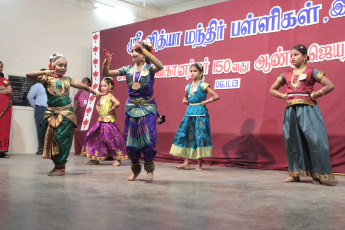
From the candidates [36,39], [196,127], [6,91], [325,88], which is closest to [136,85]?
[196,127]

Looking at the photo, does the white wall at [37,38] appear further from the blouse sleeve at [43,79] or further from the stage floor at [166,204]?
the stage floor at [166,204]

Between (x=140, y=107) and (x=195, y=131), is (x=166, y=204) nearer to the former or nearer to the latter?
(x=140, y=107)

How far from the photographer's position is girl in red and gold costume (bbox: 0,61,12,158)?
679 centimetres

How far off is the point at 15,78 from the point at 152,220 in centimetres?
639

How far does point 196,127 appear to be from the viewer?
5.19 meters

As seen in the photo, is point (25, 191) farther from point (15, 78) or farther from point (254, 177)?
point (15, 78)

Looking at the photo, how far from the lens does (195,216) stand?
2.22m

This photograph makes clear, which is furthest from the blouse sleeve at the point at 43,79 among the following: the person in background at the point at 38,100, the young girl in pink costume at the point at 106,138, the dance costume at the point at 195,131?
the person in background at the point at 38,100

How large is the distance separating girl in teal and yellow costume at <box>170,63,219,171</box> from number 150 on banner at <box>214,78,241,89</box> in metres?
0.87

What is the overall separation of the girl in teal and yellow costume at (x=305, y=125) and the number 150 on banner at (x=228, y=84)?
1.98 meters

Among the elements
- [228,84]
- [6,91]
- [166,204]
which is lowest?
[166,204]

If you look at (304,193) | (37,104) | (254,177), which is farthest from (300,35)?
(37,104)

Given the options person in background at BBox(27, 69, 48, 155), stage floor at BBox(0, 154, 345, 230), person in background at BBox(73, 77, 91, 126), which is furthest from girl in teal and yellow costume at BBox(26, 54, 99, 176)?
person in background at BBox(73, 77, 91, 126)

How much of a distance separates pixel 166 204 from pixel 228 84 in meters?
3.76
